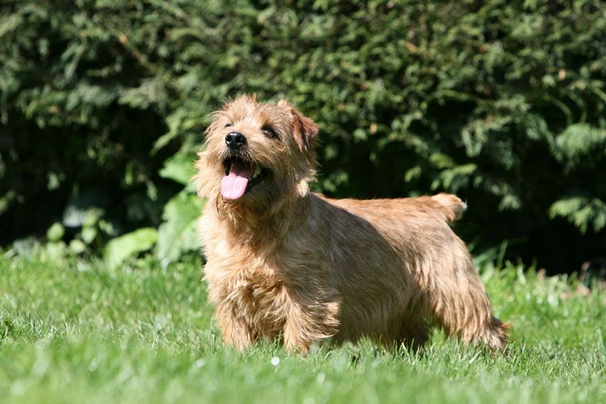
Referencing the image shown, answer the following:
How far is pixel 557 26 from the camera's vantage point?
21.1ft

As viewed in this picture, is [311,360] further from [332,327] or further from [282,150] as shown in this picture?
[282,150]

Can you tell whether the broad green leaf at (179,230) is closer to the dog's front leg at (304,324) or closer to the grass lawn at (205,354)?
the grass lawn at (205,354)

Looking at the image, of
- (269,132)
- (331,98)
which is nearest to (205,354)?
(269,132)

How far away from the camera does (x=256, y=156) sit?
427 centimetres

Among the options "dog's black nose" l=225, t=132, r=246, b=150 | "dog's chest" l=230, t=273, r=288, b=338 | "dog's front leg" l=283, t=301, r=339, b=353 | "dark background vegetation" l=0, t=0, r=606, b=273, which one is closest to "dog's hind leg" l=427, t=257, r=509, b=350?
"dog's front leg" l=283, t=301, r=339, b=353

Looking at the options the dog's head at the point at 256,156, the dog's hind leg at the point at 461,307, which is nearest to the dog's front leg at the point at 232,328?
the dog's head at the point at 256,156

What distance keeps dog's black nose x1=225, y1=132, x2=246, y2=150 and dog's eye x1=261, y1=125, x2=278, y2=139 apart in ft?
0.67

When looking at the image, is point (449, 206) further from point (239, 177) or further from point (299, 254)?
point (239, 177)

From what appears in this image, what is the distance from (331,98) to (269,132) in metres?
2.11

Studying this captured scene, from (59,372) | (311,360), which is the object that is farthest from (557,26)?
(59,372)

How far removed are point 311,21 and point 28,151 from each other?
2.78 metres

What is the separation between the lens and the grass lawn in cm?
276

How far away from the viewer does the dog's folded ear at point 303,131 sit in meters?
4.50

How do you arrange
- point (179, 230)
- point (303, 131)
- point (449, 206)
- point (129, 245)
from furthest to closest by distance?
point (129, 245) < point (179, 230) < point (449, 206) < point (303, 131)
